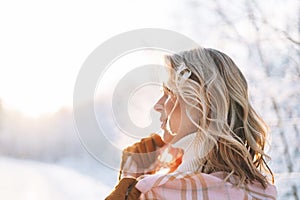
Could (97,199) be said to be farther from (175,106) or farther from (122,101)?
(175,106)

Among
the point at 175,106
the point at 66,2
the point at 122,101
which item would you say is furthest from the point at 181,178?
the point at 66,2

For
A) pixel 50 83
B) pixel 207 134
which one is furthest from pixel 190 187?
pixel 50 83

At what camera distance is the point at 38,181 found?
4.70ft

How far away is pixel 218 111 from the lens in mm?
668

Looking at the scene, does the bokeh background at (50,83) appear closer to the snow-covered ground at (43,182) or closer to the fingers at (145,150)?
the snow-covered ground at (43,182)

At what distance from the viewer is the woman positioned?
634 millimetres

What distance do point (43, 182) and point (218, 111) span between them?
931 millimetres

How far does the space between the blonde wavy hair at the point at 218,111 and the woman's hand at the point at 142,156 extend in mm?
101

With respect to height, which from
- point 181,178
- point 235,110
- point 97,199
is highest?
point 235,110

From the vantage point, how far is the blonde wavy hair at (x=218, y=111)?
67 centimetres

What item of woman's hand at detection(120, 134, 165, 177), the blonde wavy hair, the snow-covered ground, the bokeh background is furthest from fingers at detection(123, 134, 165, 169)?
the snow-covered ground

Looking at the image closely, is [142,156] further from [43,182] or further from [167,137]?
[43,182]

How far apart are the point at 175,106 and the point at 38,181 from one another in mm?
893

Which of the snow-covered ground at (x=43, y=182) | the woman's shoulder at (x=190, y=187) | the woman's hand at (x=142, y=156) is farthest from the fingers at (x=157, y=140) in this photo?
the snow-covered ground at (x=43, y=182)
